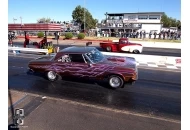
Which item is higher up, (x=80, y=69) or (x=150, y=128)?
(x=80, y=69)

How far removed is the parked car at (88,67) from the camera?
23.8ft

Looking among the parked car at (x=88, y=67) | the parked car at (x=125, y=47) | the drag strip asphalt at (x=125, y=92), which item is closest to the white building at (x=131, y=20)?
the parked car at (x=125, y=47)

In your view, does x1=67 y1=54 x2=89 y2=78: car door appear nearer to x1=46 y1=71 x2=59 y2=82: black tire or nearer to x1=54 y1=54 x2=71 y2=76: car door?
x1=54 y1=54 x2=71 y2=76: car door

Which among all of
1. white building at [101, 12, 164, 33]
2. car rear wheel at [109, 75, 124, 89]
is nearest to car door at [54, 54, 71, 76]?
car rear wheel at [109, 75, 124, 89]

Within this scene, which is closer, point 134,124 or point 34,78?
point 134,124

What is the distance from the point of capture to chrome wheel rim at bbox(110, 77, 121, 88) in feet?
24.2

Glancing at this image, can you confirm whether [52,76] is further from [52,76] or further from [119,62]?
[119,62]

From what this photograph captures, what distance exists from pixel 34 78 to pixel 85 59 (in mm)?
2966

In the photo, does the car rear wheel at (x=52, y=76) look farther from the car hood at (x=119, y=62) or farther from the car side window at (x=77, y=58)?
the car hood at (x=119, y=62)

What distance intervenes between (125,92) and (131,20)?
48399 millimetres

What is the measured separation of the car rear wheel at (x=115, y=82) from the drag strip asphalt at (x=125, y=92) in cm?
20
